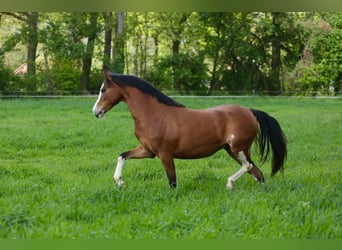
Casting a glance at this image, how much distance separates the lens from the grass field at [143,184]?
2314 millimetres

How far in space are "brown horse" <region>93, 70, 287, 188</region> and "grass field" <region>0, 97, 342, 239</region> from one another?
0.21 metres

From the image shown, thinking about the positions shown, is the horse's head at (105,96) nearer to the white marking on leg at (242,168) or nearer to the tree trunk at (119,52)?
the tree trunk at (119,52)

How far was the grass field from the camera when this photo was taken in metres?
2.31

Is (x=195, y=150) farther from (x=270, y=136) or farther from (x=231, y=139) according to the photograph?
(x=270, y=136)

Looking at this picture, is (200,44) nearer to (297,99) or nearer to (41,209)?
(297,99)

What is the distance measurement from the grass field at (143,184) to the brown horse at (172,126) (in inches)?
8.2

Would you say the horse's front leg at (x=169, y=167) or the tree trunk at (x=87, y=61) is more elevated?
the tree trunk at (x=87, y=61)

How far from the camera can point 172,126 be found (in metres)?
2.94

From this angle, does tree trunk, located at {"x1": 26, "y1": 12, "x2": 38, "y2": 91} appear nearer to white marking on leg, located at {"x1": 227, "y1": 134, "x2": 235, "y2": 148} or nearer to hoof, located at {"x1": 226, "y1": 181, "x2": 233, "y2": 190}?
white marking on leg, located at {"x1": 227, "y1": 134, "x2": 235, "y2": 148}

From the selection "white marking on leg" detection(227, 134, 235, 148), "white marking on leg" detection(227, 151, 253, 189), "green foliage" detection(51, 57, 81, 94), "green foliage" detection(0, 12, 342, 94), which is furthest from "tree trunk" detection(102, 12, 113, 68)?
"white marking on leg" detection(227, 151, 253, 189)

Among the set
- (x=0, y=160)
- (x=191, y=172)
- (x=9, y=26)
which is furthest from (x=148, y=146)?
(x=9, y=26)

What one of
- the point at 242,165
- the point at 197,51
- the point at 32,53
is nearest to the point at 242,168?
the point at 242,165

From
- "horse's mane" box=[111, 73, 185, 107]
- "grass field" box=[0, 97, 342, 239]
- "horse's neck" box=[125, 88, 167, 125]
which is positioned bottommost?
"grass field" box=[0, 97, 342, 239]

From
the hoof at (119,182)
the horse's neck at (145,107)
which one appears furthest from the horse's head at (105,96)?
the hoof at (119,182)
